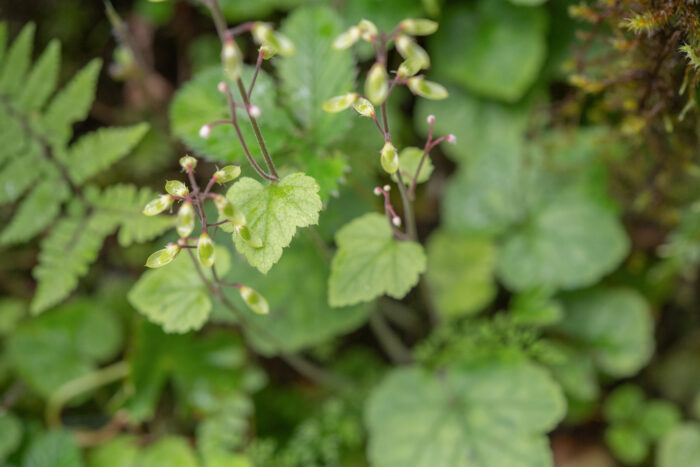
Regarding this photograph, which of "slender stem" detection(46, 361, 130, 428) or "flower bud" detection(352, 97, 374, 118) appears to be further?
"slender stem" detection(46, 361, 130, 428)

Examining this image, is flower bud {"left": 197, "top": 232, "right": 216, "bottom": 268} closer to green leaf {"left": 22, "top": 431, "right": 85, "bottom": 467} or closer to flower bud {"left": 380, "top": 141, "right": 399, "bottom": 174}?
flower bud {"left": 380, "top": 141, "right": 399, "bottom": 174}

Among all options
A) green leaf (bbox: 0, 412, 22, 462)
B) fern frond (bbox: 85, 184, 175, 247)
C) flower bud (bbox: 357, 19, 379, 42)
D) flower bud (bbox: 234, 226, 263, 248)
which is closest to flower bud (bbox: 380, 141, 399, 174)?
flower bud (bbox: 357, 19, 379, 42)

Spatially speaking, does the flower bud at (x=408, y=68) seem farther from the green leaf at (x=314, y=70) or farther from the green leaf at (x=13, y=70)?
the green leaf at (x=13, y=70)

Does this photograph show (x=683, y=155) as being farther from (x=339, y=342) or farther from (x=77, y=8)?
(x=77, y=8)

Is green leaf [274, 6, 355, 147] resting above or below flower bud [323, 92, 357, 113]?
below

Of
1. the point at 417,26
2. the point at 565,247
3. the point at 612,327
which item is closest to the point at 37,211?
the point at 417,26

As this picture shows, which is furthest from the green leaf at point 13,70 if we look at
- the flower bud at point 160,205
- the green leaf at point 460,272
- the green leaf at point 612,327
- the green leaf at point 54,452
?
the green leaf at point 612,327
